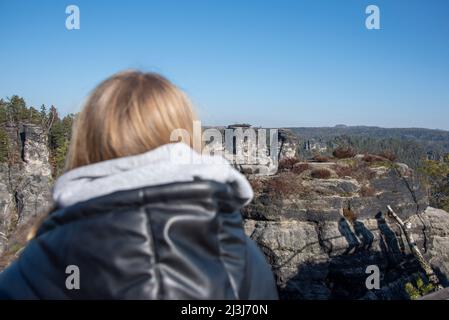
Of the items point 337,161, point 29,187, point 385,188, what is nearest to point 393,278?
point 385,188

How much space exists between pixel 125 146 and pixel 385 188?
22.2 metres

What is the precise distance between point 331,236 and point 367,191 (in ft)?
11.8

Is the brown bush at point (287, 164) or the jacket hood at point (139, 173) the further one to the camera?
the brown bush at point (287, 164)

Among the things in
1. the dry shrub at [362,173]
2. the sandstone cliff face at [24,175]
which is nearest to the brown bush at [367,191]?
the dry shrub at [362,173]

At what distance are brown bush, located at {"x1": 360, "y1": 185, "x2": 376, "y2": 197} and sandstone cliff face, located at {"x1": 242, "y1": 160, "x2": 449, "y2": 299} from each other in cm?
5

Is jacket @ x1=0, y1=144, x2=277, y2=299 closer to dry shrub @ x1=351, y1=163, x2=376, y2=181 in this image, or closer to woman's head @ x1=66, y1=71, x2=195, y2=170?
woman's head @ x1=66, y1=71, x2=195, y2=170

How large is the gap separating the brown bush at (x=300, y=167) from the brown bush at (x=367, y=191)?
10.1ft

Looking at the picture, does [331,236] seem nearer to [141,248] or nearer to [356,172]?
[356,172]

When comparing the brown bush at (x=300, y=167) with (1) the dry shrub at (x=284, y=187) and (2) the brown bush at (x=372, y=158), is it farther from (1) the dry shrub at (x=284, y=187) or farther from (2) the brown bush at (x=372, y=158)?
(2) the brown bush at (x=372, y=158)

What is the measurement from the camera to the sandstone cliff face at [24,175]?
122ft

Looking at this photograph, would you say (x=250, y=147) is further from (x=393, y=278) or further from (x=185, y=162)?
(x=185, y=162)

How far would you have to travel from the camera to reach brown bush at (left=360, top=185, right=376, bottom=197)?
20.6m

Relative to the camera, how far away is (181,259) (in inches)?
50.7

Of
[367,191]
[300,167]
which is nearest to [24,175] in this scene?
[300,167]
